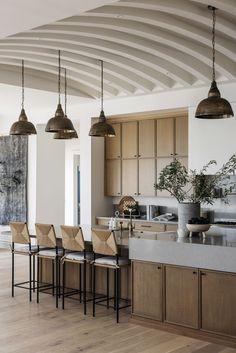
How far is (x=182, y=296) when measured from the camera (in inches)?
210

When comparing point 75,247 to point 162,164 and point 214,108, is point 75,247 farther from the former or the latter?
point 162,164

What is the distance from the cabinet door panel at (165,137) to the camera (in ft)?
30.8

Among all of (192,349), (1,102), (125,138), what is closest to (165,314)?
(192,349)

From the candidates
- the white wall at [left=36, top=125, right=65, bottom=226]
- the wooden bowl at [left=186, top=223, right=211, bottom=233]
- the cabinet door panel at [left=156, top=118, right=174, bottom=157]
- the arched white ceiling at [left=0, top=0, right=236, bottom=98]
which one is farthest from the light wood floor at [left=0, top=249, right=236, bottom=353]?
the white wall at [left=36, top=125, right=65, bottom=226]

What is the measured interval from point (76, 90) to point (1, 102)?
5.28 ft

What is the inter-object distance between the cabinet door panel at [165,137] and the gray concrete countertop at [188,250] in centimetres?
362

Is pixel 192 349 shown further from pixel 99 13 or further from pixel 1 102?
pixel 1 102

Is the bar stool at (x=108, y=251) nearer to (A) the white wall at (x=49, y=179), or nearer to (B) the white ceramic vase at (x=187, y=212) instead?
(B) the white ceramic vase at (x=187, y=212)

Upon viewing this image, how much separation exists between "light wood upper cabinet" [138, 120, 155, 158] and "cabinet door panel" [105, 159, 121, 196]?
64cm

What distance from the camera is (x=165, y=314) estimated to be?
5.50 metres

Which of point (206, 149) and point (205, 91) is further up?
point (205, 91)

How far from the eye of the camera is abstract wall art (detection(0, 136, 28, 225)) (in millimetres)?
11422

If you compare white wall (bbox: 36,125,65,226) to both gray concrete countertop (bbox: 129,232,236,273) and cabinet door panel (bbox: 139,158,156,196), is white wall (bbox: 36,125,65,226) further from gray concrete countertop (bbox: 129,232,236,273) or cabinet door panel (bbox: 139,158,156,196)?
gray concrete countertop (bbox: 129,232,236,273)

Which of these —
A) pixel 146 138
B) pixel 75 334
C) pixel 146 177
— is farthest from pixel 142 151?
pixel 75 334
